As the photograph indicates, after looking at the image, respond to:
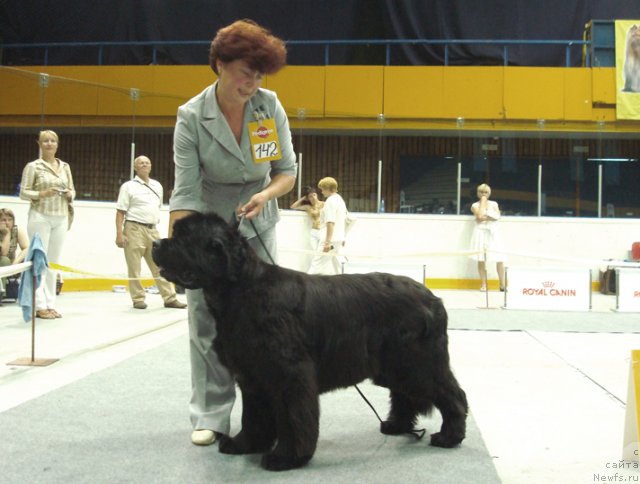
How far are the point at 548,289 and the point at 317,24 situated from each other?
946 centimetres

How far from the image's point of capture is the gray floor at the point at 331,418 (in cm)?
264

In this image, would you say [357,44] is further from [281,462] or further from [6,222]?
[281,462]

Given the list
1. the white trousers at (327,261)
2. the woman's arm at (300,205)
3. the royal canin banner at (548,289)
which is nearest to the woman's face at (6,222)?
the white trousers at (327,261)

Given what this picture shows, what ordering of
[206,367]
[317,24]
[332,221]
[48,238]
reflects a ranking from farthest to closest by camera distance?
[317,24] < [332,221] < [48,238] < [206,367]

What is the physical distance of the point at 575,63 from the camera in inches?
567

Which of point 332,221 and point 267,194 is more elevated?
point 332,221

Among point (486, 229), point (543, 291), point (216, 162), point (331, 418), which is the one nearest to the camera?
point (216, 162)

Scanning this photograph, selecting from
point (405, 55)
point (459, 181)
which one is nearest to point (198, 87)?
point (405, 55)

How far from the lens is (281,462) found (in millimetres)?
2645

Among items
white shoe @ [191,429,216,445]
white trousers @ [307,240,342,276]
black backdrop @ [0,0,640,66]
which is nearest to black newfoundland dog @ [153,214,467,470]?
white shoe @ [191,429,216,445]

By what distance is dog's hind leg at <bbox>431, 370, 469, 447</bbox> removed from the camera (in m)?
2.95

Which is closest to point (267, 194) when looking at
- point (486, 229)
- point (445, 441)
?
point (445, 441)

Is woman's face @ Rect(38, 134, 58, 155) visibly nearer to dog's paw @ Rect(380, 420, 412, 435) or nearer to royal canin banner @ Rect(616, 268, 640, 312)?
dog's paw @ Rect(380, 420, 412, 435)

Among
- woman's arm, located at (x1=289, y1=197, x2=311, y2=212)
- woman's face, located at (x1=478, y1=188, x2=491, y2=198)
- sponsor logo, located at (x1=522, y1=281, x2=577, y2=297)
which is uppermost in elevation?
woman's face, located at (x1=478, y1=188, x2=491, y2=198)
